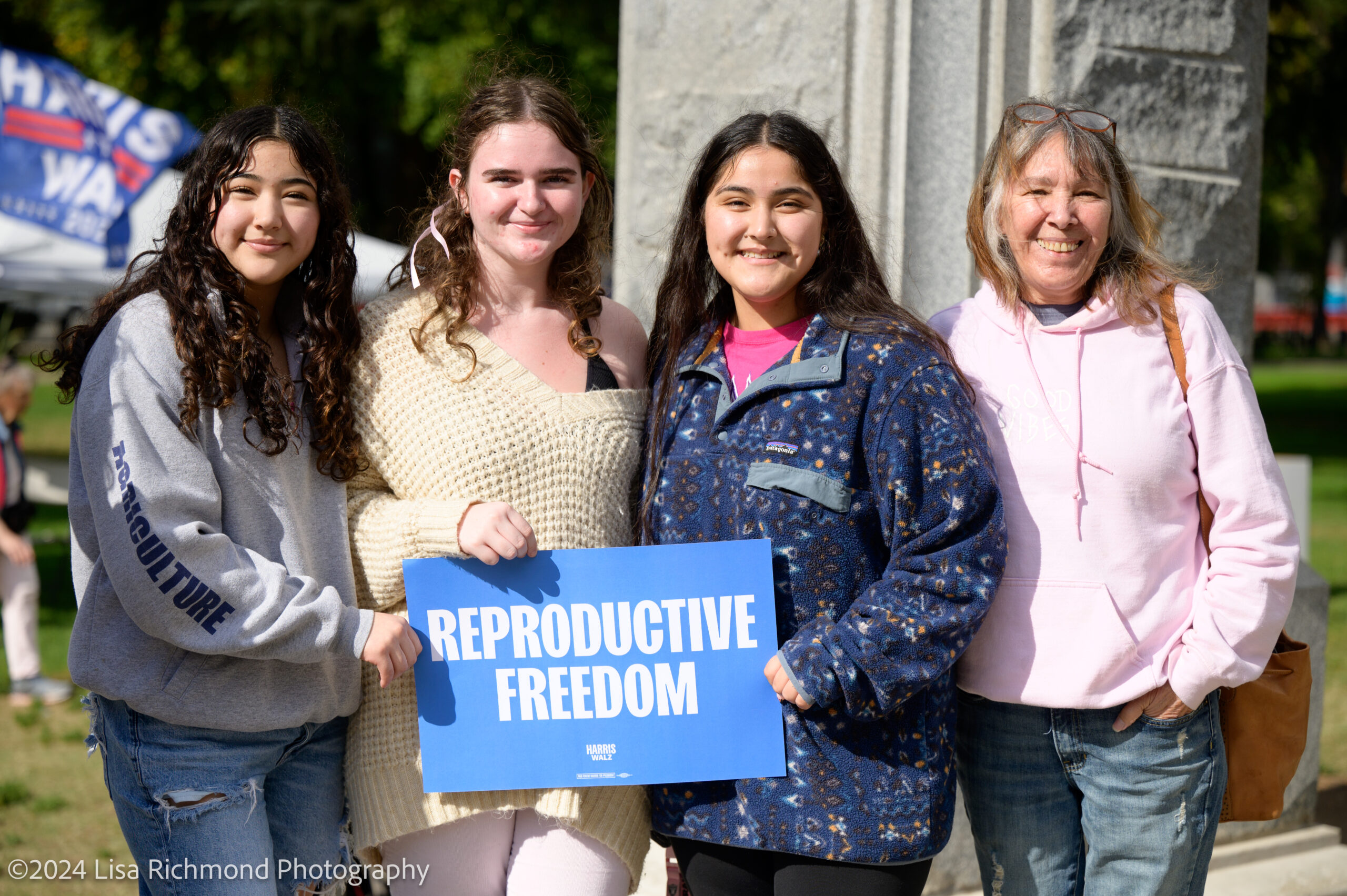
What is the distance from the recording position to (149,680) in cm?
223

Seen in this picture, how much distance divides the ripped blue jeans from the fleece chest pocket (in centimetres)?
105

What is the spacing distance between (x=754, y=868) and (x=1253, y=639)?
1029 millimetres

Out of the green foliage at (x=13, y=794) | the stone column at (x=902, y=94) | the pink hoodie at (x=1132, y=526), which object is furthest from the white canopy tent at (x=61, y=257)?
the pink hoodie at (x=1132, y=526)

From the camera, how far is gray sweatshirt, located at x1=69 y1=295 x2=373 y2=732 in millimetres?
2135

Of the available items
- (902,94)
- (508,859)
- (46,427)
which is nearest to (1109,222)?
(902,94)

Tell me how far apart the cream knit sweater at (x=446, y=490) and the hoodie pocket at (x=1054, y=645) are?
2.53 ft

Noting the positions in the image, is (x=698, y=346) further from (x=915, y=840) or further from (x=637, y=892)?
(x=637, y=892)

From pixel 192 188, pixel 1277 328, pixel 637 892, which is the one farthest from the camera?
pixel 1277 328

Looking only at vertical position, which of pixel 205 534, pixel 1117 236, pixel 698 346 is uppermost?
pixel 1117 236

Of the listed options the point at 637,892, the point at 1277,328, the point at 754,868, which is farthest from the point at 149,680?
the point at 1277,328

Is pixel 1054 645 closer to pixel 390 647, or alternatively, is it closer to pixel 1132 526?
pixel 1132 526

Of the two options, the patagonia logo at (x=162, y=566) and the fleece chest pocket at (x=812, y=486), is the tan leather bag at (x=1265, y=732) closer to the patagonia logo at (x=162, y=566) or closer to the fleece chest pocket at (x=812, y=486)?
the fleece chest pocket at (x=812, y=486)

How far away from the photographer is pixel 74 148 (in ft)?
32.4

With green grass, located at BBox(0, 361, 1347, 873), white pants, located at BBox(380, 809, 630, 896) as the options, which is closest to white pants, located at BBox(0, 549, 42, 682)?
green grass, located at BBox(0, 361, 1347, 873)
